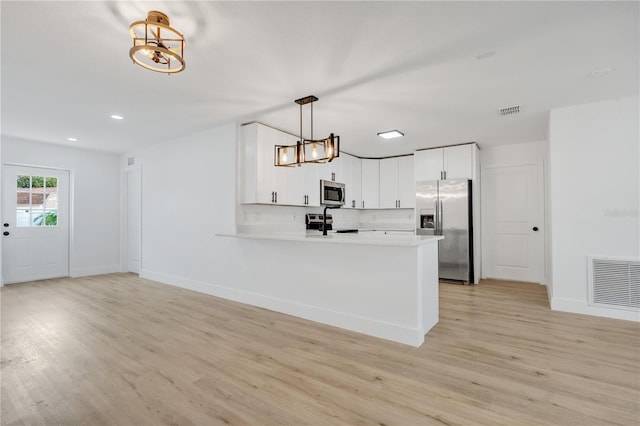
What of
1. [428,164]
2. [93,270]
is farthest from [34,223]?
[428,164]

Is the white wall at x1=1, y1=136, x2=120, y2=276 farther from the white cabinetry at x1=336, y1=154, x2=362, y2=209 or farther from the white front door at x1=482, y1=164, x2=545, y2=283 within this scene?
the white front door at x1=482, y1=164, x2=545, y2=283

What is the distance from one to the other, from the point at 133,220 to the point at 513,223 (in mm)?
7531

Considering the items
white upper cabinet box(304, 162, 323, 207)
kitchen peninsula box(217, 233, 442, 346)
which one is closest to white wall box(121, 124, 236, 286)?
kitchen peninsula box(217, 233, 442, 346)

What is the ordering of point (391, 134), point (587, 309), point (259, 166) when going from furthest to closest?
point (391, 134) < point (259, 166) < point (587, 309)

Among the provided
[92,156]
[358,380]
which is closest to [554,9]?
[358,380]

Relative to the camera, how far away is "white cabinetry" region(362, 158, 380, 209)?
685cm

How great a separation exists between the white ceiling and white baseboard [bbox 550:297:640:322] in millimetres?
2381

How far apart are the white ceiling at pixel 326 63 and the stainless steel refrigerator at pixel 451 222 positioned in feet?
4.51

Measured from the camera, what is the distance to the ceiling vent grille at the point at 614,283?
3467mm

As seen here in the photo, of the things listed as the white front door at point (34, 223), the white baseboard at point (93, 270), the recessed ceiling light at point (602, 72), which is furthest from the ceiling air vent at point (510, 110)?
the white front door at point (34, 223)

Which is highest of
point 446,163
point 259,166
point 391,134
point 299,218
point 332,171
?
point 391,134

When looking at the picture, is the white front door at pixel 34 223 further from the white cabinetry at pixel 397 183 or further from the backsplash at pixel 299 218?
the white cabinetry at pixel 397 183

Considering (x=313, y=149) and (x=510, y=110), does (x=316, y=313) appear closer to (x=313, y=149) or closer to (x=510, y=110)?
(x=313, y=149)

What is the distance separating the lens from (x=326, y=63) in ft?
8.86
